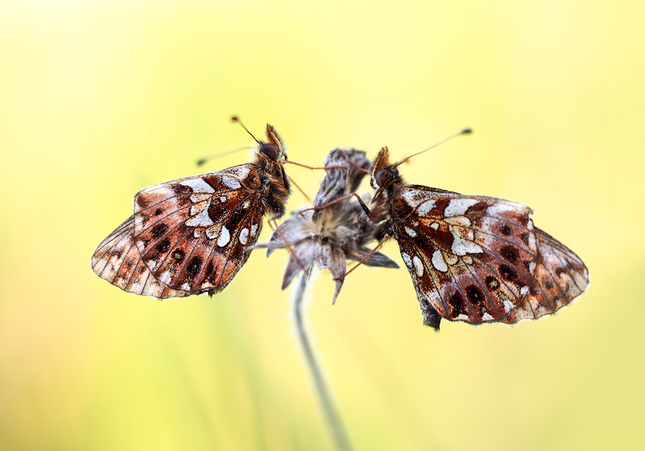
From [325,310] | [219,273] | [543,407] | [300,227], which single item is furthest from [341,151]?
[543,407]

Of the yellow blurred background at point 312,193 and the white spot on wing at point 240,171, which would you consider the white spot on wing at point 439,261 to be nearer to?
the white spot on wing at point 240,171

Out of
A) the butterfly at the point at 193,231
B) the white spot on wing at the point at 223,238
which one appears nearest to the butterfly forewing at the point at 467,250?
the butterfly at the point at 193,231

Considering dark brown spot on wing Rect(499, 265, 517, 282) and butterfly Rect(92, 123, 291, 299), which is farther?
butterfly Rect(92, 123, 291, 299)

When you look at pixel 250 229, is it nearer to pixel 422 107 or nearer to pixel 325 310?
pixel 325 310

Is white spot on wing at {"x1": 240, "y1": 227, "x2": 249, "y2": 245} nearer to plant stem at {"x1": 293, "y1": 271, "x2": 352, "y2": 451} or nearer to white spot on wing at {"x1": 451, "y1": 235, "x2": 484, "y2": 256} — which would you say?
plant stem at {"x1": 293, "y1": 271, "x2": 352, "y2": 451}

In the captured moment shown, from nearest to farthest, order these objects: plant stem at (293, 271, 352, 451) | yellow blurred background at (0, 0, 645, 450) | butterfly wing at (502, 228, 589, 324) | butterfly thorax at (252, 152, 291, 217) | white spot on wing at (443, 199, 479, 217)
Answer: butterfly wing at (502, 228, 589, 324) → white spot on wing at (443, 199, 479, 217) → butterfly thorax at (252, 152, 291, 217) → plant stem at (293, 271, 352, 451) → yellow blurred background at (0, 0, 645, 450)

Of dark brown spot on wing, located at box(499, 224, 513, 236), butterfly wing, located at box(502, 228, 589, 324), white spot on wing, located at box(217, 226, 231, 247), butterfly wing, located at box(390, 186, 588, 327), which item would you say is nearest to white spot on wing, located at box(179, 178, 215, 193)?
white spot on wing, located at box(217, 226, 231, 247)

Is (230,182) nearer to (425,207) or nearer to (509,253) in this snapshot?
(425,207)
